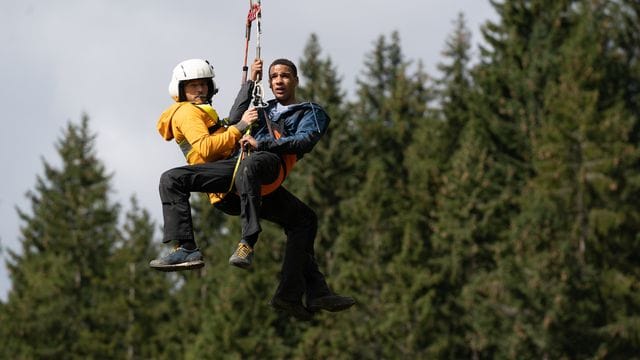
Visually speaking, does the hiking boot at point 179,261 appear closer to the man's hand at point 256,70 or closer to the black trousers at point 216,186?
the black trousers at point 216,186

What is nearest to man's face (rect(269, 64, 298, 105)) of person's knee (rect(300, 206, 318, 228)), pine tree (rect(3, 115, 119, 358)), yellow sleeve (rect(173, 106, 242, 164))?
yellow sleeve (rect(173, 106, 242, 164))

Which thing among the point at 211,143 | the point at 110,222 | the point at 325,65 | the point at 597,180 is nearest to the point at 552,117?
the point at 597,180

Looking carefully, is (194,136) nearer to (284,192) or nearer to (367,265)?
(284,192)

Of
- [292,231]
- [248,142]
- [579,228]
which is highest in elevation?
[579,228]

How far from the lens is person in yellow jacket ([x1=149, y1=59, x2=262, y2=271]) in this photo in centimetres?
1111

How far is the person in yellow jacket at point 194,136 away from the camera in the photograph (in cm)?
1111

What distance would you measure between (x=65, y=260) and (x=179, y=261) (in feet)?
151

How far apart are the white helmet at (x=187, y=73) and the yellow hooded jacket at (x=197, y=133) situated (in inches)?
4.4

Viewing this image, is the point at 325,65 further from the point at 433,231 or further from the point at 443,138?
the point at 433,231

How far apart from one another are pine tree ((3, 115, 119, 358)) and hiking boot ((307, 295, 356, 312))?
140 ft

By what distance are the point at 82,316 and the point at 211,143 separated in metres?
45.7

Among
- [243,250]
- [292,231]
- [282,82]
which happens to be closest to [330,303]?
[292,231]

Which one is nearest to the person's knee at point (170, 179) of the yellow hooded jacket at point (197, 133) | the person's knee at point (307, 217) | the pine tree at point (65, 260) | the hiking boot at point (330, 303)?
the yellow hooded jacket at point (197, 133)

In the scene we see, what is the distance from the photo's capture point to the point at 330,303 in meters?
12.2
